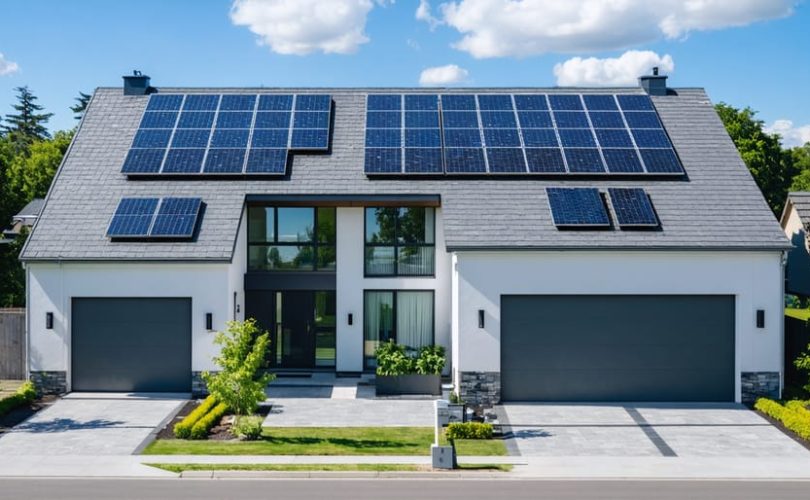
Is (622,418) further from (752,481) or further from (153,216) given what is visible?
(153,216)

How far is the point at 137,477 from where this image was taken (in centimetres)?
1548

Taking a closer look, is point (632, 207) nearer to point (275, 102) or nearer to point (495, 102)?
point (495, 102)

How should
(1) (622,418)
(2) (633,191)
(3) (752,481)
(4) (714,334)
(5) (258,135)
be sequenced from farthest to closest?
1. (5) (258,135)
2. (2) (633,191)
3. (4) (714,334)
4. (1) (622,418)
5. (3) (752,481)

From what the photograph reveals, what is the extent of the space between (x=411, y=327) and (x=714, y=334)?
829 cm

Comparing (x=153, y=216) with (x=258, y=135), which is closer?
(x=153, y=216)

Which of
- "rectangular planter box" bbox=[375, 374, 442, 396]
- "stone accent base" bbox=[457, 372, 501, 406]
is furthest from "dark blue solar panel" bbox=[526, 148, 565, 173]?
"rectangular planter box" bbox=[375, 374, 442, 396]

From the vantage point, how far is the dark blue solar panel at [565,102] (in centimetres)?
2734

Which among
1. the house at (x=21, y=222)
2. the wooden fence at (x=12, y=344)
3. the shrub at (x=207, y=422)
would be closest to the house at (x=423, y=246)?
the wooden fence at (x=12, y=344)

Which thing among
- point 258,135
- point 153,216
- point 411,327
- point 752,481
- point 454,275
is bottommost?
point 752,481

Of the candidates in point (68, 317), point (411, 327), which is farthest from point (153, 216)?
point (411, 327)

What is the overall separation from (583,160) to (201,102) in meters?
12.4

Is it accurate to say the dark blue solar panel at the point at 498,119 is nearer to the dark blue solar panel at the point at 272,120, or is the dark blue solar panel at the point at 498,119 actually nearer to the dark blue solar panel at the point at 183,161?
the dark blue solar panel at the point at 272,120

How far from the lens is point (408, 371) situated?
23031mm

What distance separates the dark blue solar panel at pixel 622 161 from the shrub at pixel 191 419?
42.0 feet
